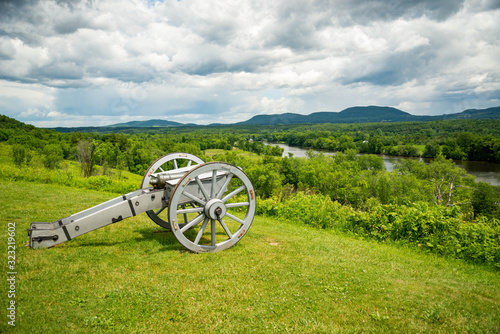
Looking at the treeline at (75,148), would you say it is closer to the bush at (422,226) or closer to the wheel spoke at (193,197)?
the wheel spoke at (193,197)

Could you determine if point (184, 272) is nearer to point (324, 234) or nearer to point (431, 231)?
point (324, 234)

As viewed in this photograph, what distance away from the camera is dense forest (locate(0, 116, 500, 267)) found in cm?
717

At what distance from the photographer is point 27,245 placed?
209 inches

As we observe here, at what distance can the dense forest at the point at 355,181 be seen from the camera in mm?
7172


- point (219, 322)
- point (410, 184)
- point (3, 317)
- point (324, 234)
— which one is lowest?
point (410, 184)

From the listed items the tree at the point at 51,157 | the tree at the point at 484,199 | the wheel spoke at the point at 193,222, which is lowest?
the tree at the point at 484,199

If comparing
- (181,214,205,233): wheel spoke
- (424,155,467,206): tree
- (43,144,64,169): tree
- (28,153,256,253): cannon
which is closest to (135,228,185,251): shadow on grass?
(28,153,256,253): cannon

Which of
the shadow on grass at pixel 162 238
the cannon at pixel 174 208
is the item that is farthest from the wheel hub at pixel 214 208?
the shadow on grass at pixel 162 238

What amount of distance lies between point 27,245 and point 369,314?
5.98 metres

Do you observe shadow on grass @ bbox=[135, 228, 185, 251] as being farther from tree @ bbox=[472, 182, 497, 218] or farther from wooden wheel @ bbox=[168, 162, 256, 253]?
tree @ bbox=[472, 182, 497, 218]

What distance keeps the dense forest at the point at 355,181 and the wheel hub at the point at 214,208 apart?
4.37 meters

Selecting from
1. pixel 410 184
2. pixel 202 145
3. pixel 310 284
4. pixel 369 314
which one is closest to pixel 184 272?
pixel 310 284

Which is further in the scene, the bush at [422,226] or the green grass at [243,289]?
the bush at [422,226]

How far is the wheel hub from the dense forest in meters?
4.37
